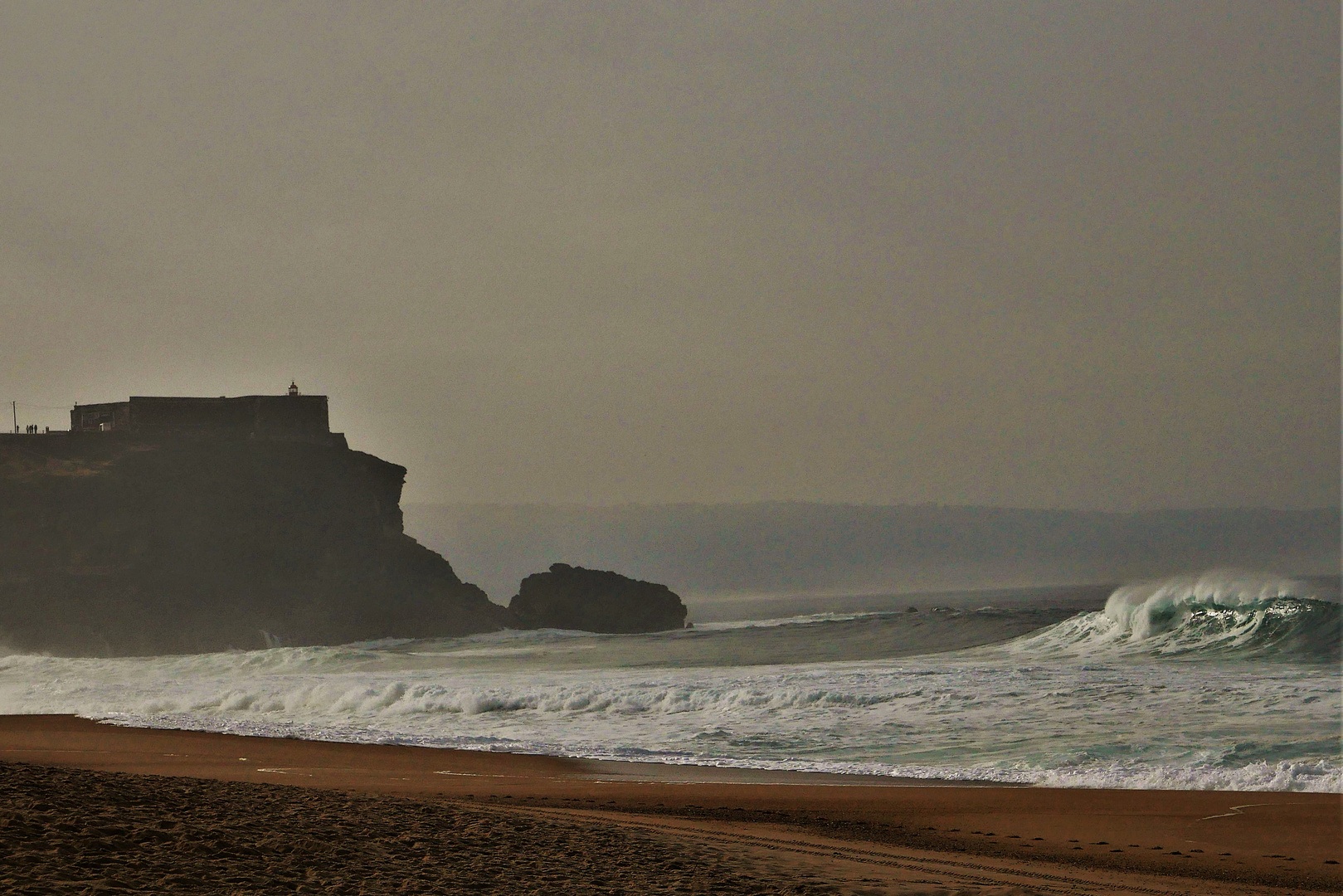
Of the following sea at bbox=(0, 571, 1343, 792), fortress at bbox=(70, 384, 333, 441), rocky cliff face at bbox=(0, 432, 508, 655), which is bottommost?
sea at bbox=(0, 571, 1343, 792)

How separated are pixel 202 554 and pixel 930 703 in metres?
44.1

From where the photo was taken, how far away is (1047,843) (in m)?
9.44

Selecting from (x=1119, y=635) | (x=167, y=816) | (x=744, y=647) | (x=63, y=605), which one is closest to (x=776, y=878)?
(x=167, y=816)

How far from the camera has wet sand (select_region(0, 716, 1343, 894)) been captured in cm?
673

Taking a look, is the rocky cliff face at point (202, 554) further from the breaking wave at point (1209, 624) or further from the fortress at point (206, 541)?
the breaking wave at point (1209, 624)

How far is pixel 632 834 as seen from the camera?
28.6 feet

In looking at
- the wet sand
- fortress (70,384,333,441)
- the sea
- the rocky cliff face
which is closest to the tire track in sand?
the wet sand

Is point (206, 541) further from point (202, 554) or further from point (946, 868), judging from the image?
point (946, 868)

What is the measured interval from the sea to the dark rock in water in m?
22.0

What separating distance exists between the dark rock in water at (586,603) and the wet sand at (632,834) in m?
41.7

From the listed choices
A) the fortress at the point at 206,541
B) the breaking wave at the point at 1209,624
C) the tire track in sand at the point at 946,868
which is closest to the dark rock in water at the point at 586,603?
the fortress at the point at 206,541

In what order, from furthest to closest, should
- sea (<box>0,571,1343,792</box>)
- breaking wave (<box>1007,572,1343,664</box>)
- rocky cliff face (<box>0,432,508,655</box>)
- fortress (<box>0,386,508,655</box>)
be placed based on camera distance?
fortress (<box>0,386,508,655</box>), rocky cliff face (<box>0,432,508,655</box>), breaking wave (<box>1007,572,1343,664</box>), sea (<box>0,571,1343,792</box>)

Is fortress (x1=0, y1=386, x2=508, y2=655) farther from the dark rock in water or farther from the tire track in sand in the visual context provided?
the tire track in sand

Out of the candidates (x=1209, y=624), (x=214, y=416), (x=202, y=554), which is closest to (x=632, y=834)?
(x=1209, y=624)
